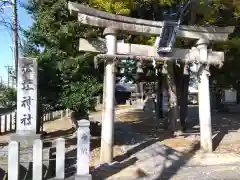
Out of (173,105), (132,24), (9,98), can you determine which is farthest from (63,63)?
(173,105)

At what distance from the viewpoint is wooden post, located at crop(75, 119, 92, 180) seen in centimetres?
736

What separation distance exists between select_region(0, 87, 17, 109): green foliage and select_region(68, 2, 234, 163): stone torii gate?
15.5ft

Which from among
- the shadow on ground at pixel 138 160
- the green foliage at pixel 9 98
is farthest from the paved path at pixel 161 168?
the green foliage at pixel 9 98

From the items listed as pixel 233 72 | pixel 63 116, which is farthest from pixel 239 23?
pixel 63 116

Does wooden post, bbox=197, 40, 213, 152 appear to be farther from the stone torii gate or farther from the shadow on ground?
the shadow on ground

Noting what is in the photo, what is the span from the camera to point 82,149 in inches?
291

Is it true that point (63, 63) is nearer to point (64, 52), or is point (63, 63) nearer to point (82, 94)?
point (64, 52)

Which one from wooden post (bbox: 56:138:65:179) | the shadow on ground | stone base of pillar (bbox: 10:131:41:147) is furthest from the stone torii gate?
wooden post (bbox: 56:138:65:179)

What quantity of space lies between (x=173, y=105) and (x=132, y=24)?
17.2 ft

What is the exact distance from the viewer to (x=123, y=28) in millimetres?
10281

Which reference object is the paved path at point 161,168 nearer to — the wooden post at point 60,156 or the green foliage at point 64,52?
Answer: the wooden post at point 60,156

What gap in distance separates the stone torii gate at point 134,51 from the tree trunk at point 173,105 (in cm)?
308

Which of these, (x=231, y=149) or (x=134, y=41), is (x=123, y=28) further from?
(x=231, y=149)

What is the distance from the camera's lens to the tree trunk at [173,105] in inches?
568
